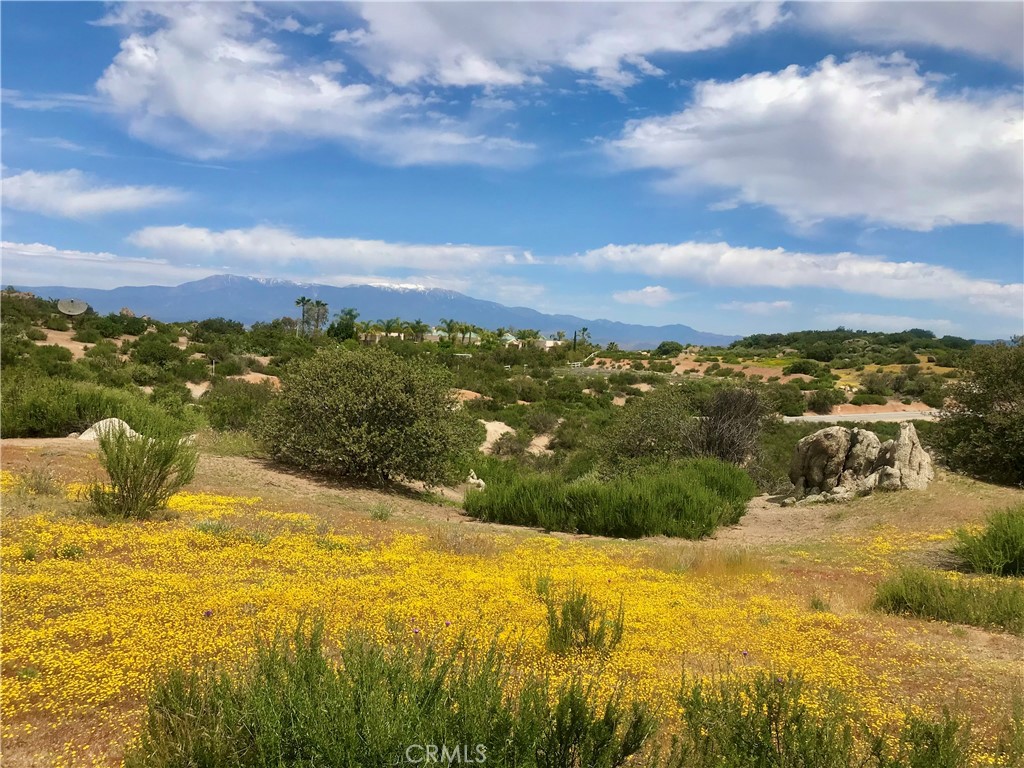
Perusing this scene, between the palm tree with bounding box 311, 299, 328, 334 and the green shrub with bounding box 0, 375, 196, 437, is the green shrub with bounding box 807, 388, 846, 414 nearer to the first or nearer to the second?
the green shrub with bounding box 0, 375, 196, 437

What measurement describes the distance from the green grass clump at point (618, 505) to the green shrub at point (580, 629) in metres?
8.48

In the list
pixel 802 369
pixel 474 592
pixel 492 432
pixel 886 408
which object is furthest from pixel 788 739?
pixel 802 369

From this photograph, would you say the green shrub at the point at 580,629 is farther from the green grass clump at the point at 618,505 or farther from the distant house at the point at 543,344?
the distant house at the point at 543,344

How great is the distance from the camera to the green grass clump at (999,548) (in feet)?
33.0

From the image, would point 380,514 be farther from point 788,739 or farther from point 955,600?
point 788,739

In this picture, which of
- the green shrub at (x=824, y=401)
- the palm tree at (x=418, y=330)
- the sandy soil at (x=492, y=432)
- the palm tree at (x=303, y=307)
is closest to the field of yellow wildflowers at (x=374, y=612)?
the sandy soil at (x=492, y=432)

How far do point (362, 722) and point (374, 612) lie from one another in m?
3.32

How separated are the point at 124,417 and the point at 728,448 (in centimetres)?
1865

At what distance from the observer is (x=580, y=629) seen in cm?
618

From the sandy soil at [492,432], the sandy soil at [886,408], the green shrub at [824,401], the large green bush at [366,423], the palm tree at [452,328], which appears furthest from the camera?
the palm tree at [452,328]

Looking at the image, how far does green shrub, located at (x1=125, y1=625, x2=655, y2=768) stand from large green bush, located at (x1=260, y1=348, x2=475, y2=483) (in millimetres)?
12912

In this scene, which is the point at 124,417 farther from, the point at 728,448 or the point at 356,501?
the point at 728,448

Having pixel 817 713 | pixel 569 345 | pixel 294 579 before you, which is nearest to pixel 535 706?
pixel 817 713

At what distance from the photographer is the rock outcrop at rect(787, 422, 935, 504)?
16922 mm
